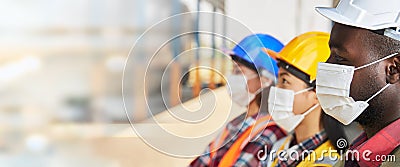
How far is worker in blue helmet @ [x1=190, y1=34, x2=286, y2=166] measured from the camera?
204cm

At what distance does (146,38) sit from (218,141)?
0.41 m

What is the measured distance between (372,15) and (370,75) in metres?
0.11

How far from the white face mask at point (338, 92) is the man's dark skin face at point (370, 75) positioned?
1 centimetres

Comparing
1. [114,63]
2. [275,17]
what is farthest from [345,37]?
[114,63]

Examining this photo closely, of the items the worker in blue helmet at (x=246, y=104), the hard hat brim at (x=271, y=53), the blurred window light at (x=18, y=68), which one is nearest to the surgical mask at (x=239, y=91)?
the worker in blue helmet at (x=246, y=104)

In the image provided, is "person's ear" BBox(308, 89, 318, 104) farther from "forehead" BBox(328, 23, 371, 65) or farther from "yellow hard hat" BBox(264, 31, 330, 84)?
"forehead" BBox(328, 23, 371, 65)

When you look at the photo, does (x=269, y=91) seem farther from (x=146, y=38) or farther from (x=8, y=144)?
(x=8, y=144)

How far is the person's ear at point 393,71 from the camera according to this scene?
1.21m

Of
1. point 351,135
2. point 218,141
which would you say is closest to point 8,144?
point 218,141

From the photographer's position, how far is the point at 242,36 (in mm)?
2039

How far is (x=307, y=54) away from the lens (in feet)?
6.20

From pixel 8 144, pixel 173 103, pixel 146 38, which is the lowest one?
pixel 8 144

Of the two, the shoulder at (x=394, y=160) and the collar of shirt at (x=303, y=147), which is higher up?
the shoulder at (x=394, y=160)

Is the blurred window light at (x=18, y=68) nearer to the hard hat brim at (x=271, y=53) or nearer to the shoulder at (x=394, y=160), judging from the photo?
the hard hat brim at (x=271, y=53)
